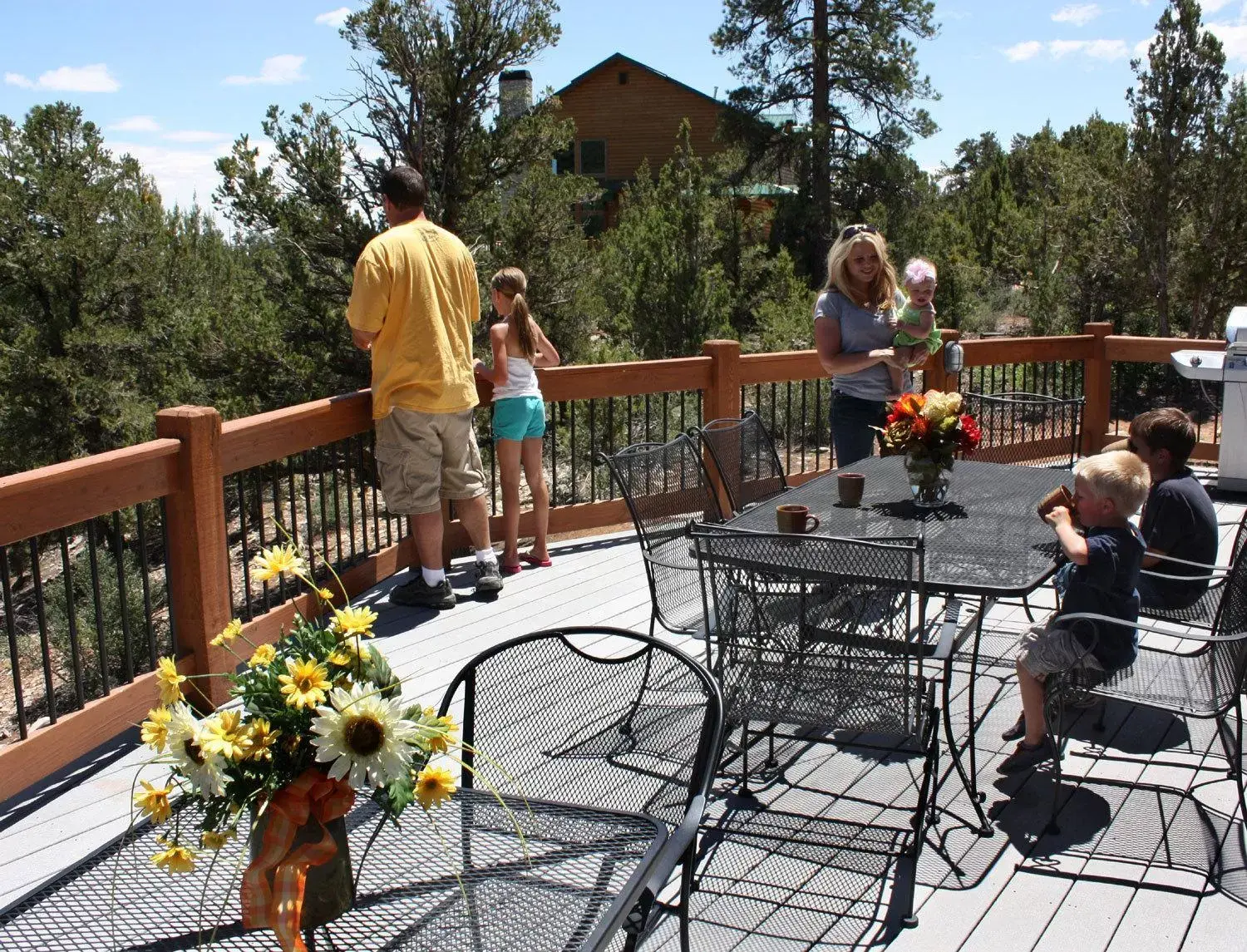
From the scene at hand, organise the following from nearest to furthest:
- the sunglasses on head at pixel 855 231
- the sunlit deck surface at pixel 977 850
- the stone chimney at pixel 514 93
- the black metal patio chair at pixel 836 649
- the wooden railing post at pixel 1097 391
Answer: the sunlit deck surface at pixel 977 850 → the black metal patio chair at pixel 836 649 → the sunglasses on head at pixel 855 231 → the wooden railing post at pixel 1097 391 → the stone chimney at pixel 514 93

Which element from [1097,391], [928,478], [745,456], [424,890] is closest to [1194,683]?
[928,478]

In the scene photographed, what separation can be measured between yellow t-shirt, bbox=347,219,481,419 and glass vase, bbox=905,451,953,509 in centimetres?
207

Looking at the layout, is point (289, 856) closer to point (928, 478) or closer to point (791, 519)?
point (791, 519)

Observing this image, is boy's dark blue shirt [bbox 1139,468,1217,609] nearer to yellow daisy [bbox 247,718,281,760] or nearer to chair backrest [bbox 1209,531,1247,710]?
chair backrest [bbox 1209,531,1247,710]

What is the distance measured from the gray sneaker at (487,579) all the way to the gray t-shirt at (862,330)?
1865mm

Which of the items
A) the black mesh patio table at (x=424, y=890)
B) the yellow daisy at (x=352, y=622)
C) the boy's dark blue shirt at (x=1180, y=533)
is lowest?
the black mesh patio table at (x=424, y=890)

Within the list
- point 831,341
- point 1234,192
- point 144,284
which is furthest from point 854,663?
point 1234,192

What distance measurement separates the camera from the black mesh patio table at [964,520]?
3303mm

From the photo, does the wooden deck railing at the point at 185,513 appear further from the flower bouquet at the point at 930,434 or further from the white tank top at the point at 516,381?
the flower bouquet at the point at 930,434

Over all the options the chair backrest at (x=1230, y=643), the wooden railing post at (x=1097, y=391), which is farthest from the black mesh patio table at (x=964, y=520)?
the wooden railing post at (x=1097, y=391)

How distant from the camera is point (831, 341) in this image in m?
4.94

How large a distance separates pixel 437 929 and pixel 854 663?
4.74 feet

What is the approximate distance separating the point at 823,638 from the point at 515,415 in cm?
277

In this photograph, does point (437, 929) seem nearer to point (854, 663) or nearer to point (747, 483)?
point (854, 663)
